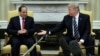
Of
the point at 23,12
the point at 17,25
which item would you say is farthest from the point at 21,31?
the point at 23,12

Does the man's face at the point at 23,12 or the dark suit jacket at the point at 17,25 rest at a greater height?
the man's face at the point at 23,12

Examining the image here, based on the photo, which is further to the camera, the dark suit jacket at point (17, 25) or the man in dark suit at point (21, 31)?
the dark suit jacket at point (17, 25)

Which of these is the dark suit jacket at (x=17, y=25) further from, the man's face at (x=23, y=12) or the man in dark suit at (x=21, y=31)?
the man's face at (x=23, y=12)

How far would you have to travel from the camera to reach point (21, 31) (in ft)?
17.8

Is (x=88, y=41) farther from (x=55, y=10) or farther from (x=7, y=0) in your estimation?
(x=7, y=0)

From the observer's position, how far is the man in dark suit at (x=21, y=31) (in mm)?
5363

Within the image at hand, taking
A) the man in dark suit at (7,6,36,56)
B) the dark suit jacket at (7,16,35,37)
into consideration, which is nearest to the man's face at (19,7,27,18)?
the man in dark suit at (7,6,36,56)

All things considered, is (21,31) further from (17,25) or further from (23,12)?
(23,12)

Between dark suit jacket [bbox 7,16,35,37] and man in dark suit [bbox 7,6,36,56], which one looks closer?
man in dark suit [bbox 7,6,36,56]

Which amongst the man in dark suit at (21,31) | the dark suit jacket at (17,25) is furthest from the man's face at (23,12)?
the dark suit jacket at (17,25)

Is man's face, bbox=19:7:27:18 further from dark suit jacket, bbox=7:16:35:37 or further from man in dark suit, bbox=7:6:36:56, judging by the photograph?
dark suit jacket, bbox=7:16:35:37

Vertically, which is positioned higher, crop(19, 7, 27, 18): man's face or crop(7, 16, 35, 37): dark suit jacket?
crop(19, 7, 27, 18): man's face

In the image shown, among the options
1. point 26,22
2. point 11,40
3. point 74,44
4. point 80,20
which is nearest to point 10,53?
point 11,40

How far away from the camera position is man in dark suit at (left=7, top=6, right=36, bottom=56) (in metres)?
5.36
